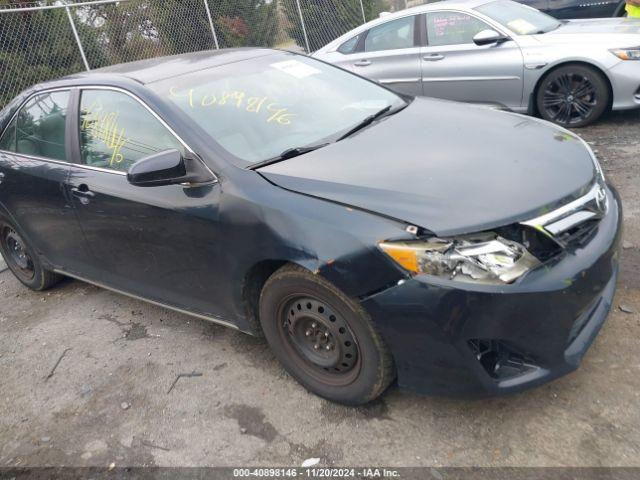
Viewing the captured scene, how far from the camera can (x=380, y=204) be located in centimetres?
234

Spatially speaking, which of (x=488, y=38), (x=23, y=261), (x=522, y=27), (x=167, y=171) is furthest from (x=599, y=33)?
(x=23, y=261)

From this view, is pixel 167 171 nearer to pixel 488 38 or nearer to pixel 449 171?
pixel 449 171

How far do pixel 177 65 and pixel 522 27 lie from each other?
14.2 feet

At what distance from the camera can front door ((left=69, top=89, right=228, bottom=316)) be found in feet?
9.48

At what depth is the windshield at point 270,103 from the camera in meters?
2.96

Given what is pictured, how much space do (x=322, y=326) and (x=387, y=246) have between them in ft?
1.93

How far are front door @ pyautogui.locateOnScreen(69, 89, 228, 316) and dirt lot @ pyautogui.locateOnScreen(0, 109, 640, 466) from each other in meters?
0.39

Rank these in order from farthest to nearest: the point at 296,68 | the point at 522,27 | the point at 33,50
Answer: the point at 33,50
the point at 522,27
the point at 296,68

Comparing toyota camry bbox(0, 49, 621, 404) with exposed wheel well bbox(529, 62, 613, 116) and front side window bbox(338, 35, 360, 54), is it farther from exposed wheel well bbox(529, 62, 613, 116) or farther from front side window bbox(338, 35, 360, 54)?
front side window bbox(338, 35, 360, 54)

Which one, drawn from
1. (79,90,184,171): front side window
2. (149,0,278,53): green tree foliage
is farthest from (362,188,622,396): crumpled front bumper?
(149,0,278,53): green tree foliage

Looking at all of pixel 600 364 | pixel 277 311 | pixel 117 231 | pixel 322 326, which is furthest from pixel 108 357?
pixel 600 364

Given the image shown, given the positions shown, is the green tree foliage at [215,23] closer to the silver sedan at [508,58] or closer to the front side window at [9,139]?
the silver sedan at [508,58]

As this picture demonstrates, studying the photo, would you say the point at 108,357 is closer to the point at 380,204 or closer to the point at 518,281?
the point at 380,204

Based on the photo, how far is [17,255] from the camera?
4676mm
